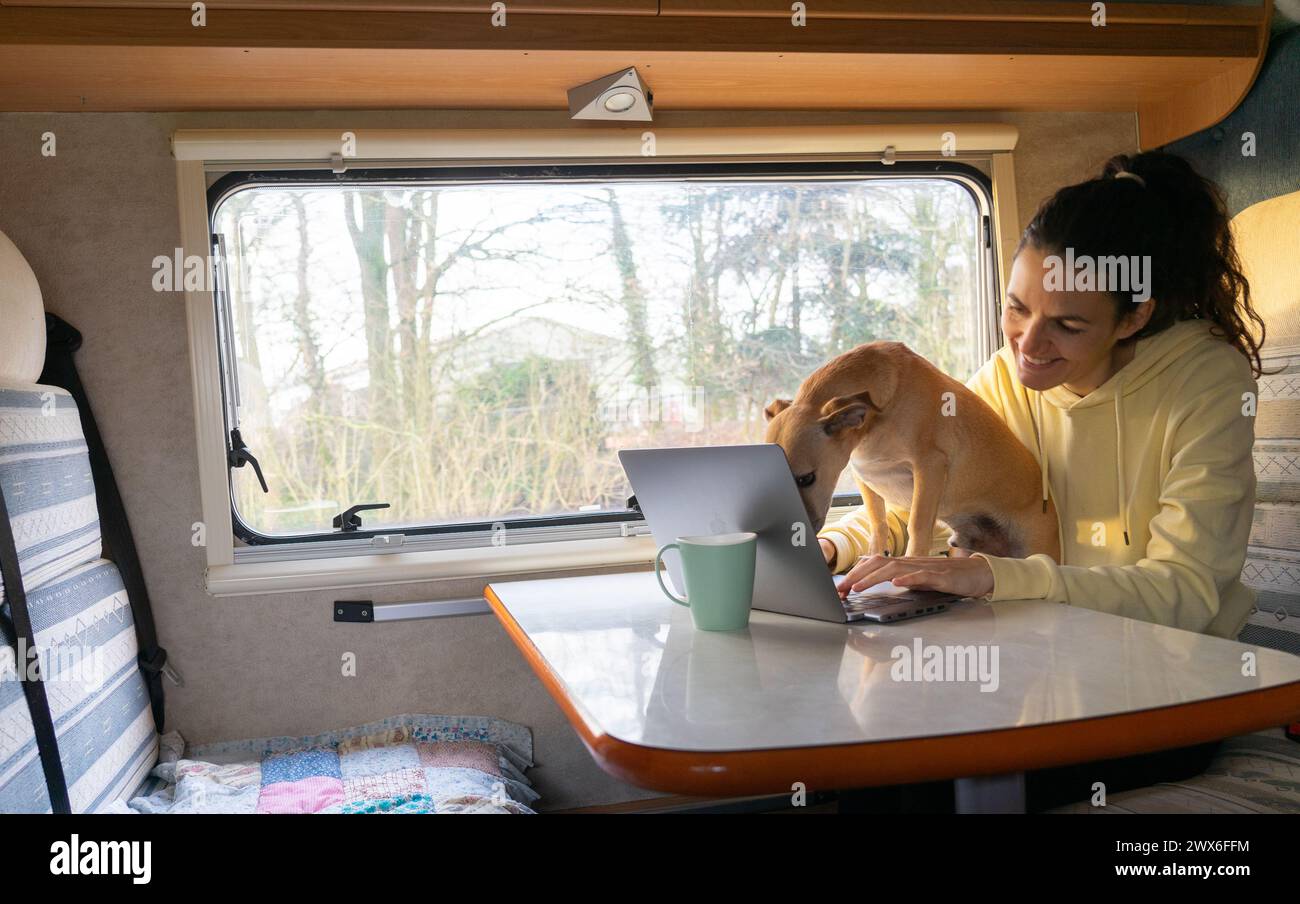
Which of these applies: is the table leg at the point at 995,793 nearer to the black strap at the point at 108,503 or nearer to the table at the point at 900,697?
the table at the point at 900,697

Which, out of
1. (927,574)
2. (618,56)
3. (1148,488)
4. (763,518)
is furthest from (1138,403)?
(618,56)

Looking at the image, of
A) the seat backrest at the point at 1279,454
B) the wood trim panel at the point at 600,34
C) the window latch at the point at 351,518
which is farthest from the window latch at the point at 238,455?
the seat backrest at the point at 1279,454

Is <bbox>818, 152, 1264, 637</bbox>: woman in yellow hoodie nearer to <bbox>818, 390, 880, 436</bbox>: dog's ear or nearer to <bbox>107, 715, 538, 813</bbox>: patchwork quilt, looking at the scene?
<bbox>818, 390, 880, 436</bbox>: dog's ear

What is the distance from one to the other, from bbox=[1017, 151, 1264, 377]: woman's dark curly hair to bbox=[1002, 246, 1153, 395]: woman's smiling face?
1.2 inches

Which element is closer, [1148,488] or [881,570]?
[881,570]

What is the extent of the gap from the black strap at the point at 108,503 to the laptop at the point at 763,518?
125cm

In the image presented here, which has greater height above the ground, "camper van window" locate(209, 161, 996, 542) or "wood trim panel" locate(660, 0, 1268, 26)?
"wood trim panel" locate(660, 0, 1268, 26)

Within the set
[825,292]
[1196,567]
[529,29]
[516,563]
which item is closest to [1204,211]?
[1196,567]

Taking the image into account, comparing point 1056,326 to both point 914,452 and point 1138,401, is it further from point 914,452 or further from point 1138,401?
point 914,452

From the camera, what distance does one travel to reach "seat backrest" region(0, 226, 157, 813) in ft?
4.98

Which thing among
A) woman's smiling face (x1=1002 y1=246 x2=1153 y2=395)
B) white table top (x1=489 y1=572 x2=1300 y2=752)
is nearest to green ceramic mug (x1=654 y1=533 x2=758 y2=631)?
white table top (x1=489 y1=572 x2=1300 y2=752)

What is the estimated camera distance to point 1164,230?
174 cm

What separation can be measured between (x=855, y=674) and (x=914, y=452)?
558mm

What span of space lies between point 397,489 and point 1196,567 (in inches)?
68.2
